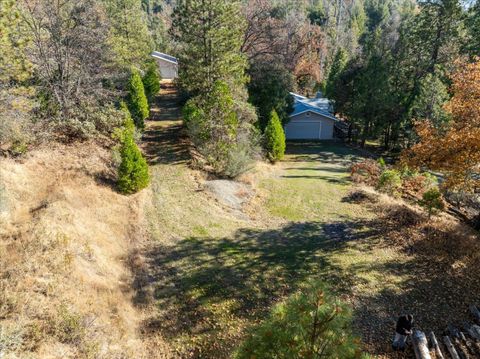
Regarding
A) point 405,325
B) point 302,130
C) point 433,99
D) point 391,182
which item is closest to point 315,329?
point 405,325

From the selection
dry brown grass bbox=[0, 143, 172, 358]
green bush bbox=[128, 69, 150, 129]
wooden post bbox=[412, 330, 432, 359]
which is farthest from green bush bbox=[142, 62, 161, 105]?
wooden post bbox=[412, 330, 432, 359]

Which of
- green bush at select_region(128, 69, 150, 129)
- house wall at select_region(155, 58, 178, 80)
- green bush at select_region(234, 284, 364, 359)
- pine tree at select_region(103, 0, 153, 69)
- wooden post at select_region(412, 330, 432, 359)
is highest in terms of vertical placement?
pine tree at select_region(103, 0, 153, 69)

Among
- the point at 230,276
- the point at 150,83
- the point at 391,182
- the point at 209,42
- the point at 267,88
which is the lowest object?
the point at 230,276

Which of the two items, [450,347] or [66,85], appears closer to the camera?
[450,347]

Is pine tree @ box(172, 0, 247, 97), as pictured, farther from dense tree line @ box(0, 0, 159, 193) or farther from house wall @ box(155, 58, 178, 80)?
house wall @ box(155, 58, 178, 80)

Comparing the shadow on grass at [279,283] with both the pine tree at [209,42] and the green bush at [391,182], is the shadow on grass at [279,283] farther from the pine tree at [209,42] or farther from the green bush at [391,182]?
the pine tree at [209,42]

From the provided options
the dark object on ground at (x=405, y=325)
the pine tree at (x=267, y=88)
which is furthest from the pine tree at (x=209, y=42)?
the dark object on ground at (x=405, y=325)

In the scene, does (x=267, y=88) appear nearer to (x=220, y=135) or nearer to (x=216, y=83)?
(x=216, y=83)
